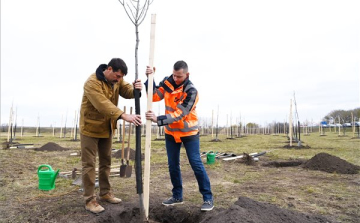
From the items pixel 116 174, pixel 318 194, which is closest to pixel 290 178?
pixel 318 194

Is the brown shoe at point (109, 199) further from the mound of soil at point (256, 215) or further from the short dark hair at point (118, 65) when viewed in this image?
the short dark hair at point (118, 65)

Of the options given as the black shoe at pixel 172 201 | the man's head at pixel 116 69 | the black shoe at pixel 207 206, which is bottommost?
the black shoe at pixel 172 201

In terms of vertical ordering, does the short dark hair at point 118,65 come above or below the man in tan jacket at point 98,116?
above

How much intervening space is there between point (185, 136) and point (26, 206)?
2.72 metres

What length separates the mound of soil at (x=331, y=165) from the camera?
714 cm

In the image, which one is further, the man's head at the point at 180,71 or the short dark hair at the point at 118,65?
the man's head at the point at 180,71

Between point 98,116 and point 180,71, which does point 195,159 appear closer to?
point 180,71

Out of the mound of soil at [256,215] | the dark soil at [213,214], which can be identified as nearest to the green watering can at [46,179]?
the dark soil at [213,214]

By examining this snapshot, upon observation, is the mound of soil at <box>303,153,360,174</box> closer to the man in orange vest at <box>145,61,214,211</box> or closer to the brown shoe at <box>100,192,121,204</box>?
the man in orange vest at <box>145,61,214,211</box>

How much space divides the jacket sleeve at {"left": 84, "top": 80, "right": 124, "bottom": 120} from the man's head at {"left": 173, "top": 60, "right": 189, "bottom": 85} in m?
0.96

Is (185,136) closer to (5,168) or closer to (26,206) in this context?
(26,206)

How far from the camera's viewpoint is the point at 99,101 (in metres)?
3.35

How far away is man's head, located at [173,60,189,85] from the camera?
361 centimetres

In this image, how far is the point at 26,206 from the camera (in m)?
3.90
